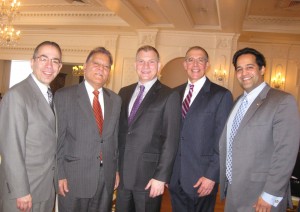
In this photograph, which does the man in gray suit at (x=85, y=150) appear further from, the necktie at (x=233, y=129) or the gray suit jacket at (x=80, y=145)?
the necktie at (x=233, y=129)

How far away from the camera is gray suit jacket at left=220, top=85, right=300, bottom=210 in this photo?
1889 mm

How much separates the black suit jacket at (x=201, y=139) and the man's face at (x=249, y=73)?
0.26 m

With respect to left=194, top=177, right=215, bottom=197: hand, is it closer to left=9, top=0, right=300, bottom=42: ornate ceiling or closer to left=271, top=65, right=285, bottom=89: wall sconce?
left=9, top=0, right=300, bottom=42: ornate ceiling

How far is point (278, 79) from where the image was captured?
877 cm

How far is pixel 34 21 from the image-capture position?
912cm

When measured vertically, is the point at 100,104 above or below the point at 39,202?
above

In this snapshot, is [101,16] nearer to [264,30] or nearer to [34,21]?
[34,21]

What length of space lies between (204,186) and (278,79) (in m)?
7.44

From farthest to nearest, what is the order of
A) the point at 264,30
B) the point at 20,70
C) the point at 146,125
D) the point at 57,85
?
the point at 57,85, the point at 20,70, the point at 264,30, the point at 146,125

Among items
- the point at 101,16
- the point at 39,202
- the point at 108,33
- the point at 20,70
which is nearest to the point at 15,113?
the point at 39,202

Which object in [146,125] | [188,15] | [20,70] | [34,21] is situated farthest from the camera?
[20,70]

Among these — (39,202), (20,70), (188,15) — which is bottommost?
(39,202)

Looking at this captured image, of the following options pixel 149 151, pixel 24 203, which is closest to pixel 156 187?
pixel 149 151

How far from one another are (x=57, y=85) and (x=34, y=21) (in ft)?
17.7
